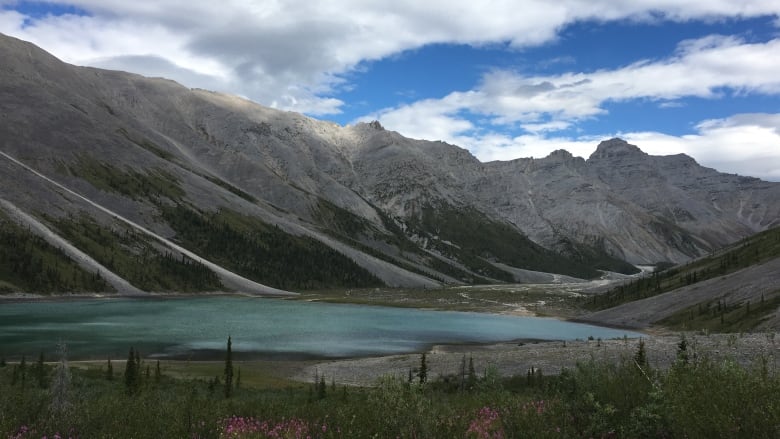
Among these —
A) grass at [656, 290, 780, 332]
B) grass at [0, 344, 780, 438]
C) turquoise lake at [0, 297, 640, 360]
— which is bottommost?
turquoise lake at [0, 297, 640, 360]

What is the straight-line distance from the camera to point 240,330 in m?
99.0

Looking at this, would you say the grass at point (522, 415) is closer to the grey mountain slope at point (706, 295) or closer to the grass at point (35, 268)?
the grey mountain slope at point (706, 295)

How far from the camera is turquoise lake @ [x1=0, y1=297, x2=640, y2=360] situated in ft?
247

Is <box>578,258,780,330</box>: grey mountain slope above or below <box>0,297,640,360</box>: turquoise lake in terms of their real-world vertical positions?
above

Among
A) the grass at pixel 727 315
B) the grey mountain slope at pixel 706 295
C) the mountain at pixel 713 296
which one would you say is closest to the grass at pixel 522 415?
the mountain at pixel 713 296

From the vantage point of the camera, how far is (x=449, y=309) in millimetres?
176000

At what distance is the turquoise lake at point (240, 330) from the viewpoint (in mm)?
75250

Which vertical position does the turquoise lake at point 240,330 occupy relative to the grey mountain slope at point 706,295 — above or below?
below

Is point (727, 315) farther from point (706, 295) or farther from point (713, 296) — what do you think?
point (706, 295)

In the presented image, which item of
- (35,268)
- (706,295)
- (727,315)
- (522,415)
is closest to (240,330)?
(727,315)

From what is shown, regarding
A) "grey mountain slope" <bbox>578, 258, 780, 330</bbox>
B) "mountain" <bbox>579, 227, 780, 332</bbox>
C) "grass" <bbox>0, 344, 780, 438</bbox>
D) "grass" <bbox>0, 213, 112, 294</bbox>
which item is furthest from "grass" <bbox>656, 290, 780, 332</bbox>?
"grass" <bbox>0, 213, 112, 294</bbox>

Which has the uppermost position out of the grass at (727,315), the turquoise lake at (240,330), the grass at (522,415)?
the grass at (522,415)

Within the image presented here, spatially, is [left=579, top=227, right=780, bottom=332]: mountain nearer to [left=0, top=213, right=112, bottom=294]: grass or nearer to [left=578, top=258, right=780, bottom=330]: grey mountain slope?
[left=578, top=258, right=780, bottom=330]: grey mountain slope

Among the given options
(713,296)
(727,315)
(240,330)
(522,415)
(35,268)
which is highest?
(35,268)
